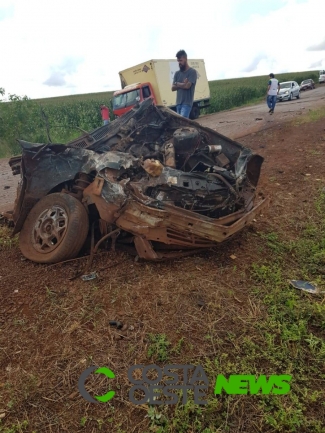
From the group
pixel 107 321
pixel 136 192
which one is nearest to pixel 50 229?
pixel 136 192

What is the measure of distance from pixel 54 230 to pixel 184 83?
12.9ft

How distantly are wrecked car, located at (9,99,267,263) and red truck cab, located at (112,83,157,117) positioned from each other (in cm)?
1047

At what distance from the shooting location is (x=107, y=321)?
252cm

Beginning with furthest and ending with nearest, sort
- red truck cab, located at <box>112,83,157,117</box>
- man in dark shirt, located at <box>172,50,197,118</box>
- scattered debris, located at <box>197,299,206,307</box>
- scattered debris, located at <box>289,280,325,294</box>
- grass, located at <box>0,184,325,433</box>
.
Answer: red truck cab, located at <box>112,83,157,117</box> < man in dark shirt, located at <box>172,50,197,118</box> < scattered debris, located at <box>289,280,325,294</box> < scattered debris, located at <box>197,299,206,307</box> < grass, located at <box>0,184,325,433</box>

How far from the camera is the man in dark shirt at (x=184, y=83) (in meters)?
5.73

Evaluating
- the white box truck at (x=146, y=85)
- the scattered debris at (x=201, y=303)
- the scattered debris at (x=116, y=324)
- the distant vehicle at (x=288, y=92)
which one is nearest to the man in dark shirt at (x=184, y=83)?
the scattered debris at (x=201, y=303)

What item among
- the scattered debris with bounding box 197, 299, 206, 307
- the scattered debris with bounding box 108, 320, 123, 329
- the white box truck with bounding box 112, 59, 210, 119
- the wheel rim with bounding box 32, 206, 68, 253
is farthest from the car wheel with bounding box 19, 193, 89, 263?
the white box truck with bounding box 112, 59, 210, 119

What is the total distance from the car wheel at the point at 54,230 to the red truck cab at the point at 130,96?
37.3 feet

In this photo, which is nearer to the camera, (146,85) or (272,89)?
(272,89)

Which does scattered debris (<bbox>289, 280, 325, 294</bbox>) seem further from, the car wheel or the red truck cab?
the red truck cab

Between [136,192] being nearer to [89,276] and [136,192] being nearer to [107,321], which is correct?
[89,276]

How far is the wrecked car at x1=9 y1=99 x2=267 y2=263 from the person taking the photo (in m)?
2.99

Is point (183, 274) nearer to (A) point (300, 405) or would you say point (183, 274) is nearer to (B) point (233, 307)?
(B) point (233, 307)

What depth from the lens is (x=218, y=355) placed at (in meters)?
2.13
